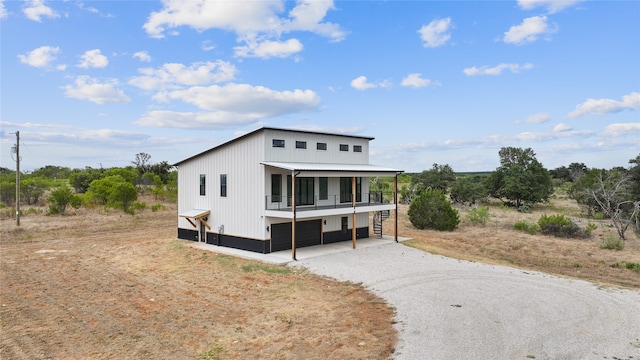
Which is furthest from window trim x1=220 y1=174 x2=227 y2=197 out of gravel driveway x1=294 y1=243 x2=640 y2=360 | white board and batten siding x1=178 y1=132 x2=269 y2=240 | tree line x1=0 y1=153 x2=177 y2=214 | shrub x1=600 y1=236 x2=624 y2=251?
shrub x1=600 y1=236 x2=624 y2=251

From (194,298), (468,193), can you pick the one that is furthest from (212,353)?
(468,193)

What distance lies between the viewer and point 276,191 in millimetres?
19328

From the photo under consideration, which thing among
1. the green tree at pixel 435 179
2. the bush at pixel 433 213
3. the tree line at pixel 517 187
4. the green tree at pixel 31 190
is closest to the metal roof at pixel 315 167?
the bush at pixel 433 213

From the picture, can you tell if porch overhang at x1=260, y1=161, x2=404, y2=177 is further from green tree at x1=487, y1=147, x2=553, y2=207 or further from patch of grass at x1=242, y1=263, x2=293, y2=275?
green tree at x1=487, y1=147, x2=553, y2=207

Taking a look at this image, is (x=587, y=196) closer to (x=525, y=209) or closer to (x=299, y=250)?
(x=525, y=209)

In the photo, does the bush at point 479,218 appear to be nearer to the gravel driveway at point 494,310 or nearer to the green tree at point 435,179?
the gravel driveway at point 494,310

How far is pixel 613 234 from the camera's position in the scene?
26031 millimetres

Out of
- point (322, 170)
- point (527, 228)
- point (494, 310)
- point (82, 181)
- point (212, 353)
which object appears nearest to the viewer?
point (212, 353)

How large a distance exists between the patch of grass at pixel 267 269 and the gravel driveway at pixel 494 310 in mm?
1131

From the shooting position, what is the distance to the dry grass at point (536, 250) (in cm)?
1694

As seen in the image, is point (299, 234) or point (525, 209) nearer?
point (299, 234)

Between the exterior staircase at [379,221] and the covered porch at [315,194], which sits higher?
the covered porch at [315,194]

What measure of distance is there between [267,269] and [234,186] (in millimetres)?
5629

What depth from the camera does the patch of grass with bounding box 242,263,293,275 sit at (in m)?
15.6
